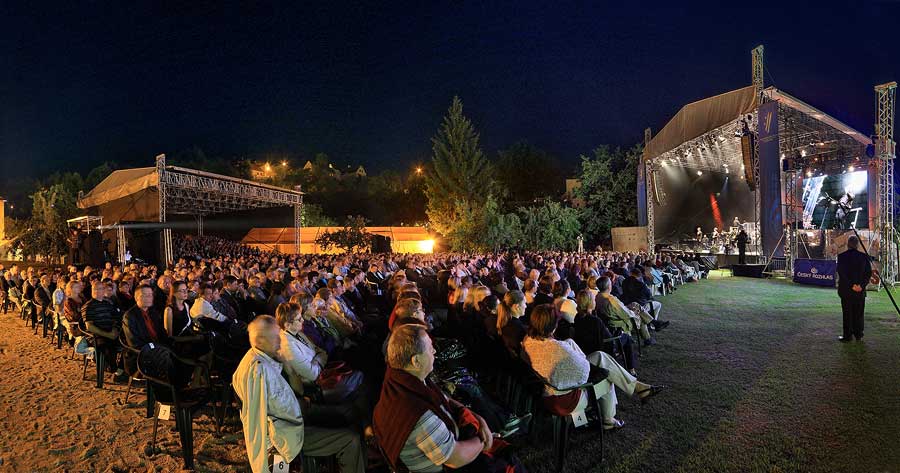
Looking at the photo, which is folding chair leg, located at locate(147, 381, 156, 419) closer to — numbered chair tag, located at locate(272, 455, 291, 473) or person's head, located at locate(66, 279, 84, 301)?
numbered chair tag, located at locate(272, 455, 291, 473)

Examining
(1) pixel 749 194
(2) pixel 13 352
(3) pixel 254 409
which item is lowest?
(2) pixel 13 352

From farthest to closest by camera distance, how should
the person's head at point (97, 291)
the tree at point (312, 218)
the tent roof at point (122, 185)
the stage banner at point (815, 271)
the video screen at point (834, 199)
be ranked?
the tree at point (312, 218), the video screen at point (834, 199), the tent roof at point (122, 185), the stage banner at point (815, 271), the person's head at point (97, 291)

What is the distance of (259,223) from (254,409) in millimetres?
32849

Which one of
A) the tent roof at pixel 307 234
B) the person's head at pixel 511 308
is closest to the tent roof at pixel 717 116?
the person's head at pixel 511 308

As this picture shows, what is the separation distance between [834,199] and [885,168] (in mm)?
4610

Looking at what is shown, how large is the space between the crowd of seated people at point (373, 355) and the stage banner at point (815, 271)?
8129 millimetres

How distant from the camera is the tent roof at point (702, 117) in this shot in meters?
14.8

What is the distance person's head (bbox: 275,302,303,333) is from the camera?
324 centimetres

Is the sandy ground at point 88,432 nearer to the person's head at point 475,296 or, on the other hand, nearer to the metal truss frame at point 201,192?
the person's head at point 475,296

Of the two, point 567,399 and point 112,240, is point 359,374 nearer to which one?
point 567,399

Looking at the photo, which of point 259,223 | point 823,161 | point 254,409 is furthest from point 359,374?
point 259,223

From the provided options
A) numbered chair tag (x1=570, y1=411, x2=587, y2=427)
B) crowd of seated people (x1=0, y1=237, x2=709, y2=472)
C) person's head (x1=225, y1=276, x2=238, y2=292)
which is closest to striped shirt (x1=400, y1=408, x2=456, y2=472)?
crowd of seated people (x1=0, y1=237, x2=709, y2=472)

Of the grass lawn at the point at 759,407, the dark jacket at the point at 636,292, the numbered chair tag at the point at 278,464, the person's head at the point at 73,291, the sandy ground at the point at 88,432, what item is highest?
the person's head at the point at 73,291

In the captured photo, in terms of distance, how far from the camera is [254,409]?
2.42 meters
